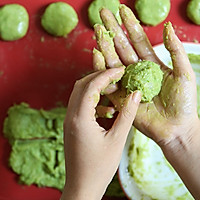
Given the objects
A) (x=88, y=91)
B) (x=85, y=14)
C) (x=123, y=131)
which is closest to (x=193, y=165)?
(x=123, y=131)

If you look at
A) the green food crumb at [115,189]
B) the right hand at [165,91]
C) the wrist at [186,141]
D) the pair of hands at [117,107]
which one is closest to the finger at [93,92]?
the pair of hands at [117,107]

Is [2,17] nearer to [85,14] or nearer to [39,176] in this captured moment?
[85,14]

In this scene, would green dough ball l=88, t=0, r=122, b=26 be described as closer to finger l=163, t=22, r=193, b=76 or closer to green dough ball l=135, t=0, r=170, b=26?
green dough ball l=135, t=0, r=170, b=26

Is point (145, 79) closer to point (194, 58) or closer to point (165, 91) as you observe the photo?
point (165, 91)

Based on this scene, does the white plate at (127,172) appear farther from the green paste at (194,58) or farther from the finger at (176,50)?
the finger at (176,50)

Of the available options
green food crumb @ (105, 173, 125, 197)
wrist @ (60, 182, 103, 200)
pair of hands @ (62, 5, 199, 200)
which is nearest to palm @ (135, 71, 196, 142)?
pair of hands @ (62, 5, 199, 200)

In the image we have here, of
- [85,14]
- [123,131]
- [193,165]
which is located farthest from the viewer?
[85,14]
